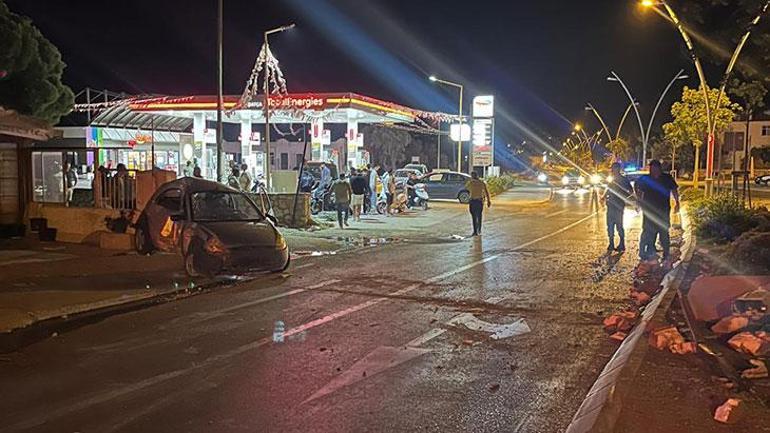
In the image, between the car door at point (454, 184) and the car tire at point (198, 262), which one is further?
the car door at point (454, 184)

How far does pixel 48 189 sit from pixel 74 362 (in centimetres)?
1098

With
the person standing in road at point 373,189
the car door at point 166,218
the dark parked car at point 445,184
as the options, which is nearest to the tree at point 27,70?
the person standing in road at point 373,189

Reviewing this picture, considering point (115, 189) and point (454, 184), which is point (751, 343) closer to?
point (115, 189)

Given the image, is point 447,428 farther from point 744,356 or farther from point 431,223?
point 431,223

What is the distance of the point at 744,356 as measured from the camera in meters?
6.73

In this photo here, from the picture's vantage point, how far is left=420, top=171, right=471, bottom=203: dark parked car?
3603 centimetres

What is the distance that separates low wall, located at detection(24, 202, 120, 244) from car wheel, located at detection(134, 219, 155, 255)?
1.28 metres

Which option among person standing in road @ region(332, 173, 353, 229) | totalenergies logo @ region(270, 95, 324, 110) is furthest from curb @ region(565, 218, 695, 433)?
totalenergies logo @ region(270, 95, 324, 110)

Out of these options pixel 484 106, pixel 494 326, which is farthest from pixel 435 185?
pixel 494 326

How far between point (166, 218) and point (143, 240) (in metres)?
1.03

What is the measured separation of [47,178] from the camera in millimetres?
17016

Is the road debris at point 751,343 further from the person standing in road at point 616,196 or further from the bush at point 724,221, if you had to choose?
the person standing in road at point 616,196

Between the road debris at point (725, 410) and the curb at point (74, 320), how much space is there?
6.61 metres

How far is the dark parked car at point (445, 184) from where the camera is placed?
3603 centimetres
